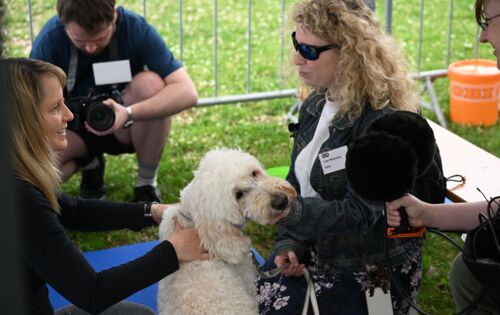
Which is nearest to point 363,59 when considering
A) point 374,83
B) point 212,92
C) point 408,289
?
point 374,83

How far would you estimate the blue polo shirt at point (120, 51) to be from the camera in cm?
420

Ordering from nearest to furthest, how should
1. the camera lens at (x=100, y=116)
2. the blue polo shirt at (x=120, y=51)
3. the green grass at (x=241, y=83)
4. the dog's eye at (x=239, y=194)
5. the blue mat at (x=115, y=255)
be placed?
1. the dog's eye at (x=239, y=194)
2. the blue mat at (x=115, y=255)
3. the camera lens at (x=100, y=116)
4. the blue polo shirt at (x=120, y=51)
5. the green grass at (x=241, y=83)

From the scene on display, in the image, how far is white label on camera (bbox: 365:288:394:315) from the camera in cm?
256

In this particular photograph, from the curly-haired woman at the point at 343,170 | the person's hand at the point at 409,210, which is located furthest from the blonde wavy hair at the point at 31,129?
the person's hand at the point at 409,210

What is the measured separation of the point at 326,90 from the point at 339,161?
407 millimetres

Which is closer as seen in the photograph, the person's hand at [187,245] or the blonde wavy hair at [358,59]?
the person's hand at [187,245]

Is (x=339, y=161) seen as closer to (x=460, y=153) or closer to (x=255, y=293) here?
(x=255, y=293)

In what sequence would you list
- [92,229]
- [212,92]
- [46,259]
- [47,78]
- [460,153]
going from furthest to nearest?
[212,92] < [460,153] < [92,229] < [47,78] < [46,259]

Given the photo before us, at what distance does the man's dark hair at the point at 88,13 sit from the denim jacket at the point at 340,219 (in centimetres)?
164

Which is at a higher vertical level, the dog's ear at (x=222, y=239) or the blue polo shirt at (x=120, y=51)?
the blue polo shirt at (x=120, y=51)

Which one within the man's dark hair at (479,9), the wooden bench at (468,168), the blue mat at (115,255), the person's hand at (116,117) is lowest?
the blue mat at (115,255)

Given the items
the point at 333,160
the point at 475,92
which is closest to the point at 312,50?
the point at 333,160

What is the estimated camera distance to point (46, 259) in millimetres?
2139

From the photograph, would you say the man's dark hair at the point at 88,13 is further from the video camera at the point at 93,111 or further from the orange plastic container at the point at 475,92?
the orange plastic container at the point at 475,92
